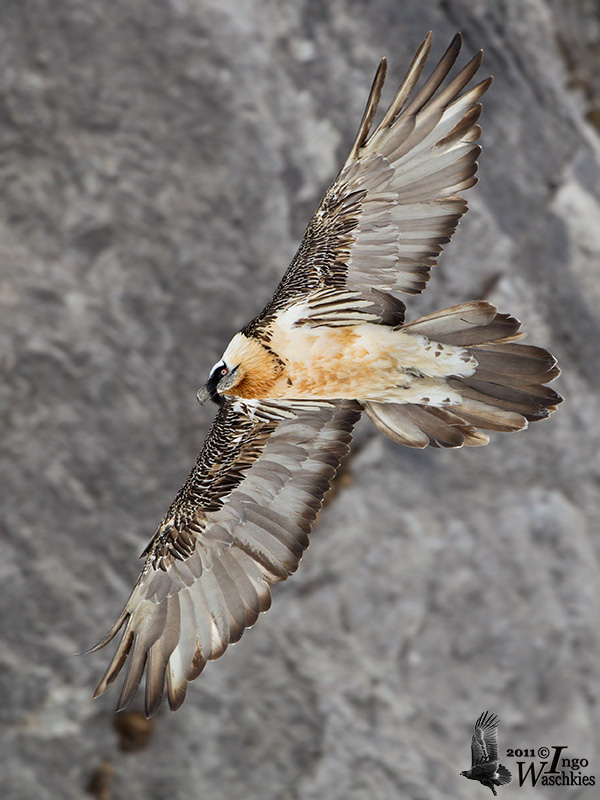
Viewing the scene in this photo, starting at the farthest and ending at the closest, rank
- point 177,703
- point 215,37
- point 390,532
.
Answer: point 390,532, point 215,37, point 177,703

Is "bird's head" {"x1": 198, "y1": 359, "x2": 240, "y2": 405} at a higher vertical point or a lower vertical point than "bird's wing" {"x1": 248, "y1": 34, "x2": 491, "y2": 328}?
lower

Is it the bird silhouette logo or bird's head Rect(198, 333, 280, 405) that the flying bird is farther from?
the bird silhouette logo

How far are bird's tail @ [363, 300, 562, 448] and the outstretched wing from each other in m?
2.88

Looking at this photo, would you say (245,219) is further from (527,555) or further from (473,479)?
(527,555)

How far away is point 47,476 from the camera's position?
508cm

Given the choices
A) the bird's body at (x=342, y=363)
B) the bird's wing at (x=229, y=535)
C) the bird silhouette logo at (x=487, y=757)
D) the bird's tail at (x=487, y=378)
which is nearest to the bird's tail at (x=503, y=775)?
the bird silhouette logo at (x=487, y=757)

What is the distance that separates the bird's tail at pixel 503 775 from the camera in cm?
518

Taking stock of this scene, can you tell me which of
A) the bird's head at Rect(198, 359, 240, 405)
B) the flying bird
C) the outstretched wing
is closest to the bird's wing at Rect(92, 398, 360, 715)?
the flying bird

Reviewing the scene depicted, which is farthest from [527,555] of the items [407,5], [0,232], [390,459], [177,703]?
[0,232]

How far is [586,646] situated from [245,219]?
3598 mm

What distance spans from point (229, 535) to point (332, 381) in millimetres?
768

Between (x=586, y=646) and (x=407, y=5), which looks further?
(x=586, y=646)

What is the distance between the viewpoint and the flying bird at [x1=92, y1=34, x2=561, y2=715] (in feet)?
9.92

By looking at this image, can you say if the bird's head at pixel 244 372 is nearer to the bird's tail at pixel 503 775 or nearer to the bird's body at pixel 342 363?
the bird's body at pixel 342 363
